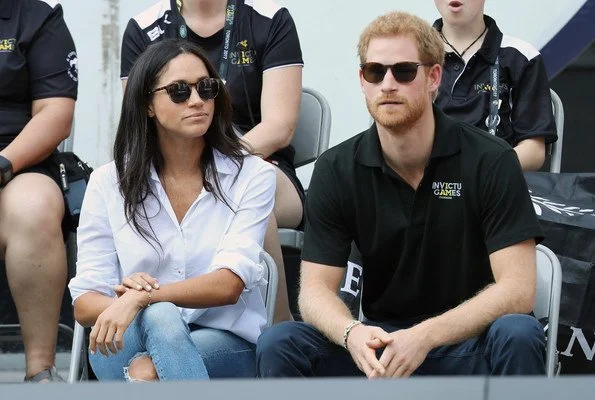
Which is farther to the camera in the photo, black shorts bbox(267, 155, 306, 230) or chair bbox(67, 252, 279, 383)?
black shorts bbox(267, 155, 306, 230)

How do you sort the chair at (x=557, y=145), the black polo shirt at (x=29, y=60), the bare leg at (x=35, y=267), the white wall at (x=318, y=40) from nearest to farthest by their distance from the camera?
the bare leg at (x=35, y=267) → the black polo shirt at (x=29, y=60) → the chair at (x=557, y=145) → the white wall at (x=318, y=40)

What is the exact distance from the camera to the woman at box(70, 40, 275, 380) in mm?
3643

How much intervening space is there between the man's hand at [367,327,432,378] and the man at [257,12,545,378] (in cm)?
9

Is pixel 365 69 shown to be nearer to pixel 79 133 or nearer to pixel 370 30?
pixel 370 30

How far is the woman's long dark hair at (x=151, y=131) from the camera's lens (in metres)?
3.98

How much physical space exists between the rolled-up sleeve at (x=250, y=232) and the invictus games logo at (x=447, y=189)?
55 centimetres

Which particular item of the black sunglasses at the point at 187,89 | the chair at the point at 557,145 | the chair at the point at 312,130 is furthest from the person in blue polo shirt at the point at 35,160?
the chair at the point at 557,145

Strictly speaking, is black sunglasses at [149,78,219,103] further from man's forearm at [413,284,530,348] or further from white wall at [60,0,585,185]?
white wall at [60,0,585,185]

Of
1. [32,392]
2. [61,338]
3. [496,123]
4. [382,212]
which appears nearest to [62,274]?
[61,338]

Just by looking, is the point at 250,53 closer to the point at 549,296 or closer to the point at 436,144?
the point at 436,144

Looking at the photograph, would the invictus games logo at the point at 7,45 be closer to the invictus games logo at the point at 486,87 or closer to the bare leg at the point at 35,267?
the bare leg at the point at 35,267

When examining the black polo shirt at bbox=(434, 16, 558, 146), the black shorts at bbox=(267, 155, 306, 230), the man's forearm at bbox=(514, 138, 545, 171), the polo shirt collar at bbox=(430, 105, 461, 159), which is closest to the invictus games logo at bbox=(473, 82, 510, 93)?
the black polo shirt at bbox=(434, 16, 558, 146)

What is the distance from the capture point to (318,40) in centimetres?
569

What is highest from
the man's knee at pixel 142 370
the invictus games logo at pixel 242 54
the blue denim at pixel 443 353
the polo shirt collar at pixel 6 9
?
the polo shirt collar at pixel 6 9
